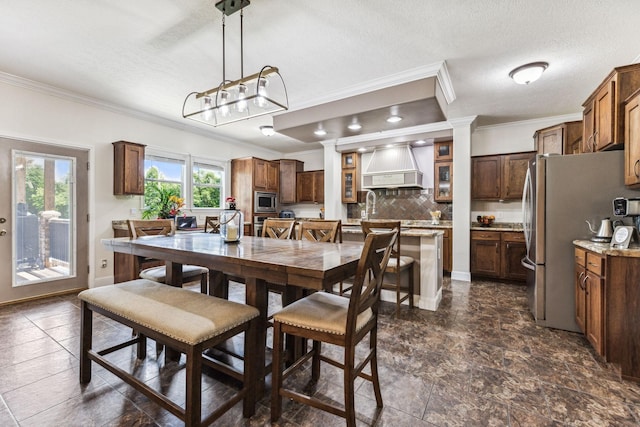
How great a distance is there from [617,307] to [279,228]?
8.91 feet

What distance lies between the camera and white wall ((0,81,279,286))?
337cm

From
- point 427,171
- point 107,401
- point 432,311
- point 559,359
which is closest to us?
point 107,401

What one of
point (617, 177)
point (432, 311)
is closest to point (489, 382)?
point (432, 311)

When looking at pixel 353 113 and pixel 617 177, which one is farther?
pixel 353 113

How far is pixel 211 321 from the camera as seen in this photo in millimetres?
1380

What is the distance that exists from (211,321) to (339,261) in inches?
26.9

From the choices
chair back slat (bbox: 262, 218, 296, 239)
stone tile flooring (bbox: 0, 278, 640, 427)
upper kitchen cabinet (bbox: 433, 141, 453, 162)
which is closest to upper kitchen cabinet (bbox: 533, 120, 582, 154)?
upper kitchen cabinet (bbox: 433, 141, 453, 162)

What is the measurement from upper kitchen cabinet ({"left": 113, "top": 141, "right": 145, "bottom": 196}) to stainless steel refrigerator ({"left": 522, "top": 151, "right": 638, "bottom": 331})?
16.4ft

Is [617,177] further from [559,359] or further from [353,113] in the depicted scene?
[353,113]

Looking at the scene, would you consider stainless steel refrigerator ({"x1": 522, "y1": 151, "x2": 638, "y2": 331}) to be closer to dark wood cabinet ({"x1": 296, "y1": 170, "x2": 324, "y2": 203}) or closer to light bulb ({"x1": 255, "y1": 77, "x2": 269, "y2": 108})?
light bulb ({"x1": 255, "y1": 77, "x2": 269, "y2": 108})

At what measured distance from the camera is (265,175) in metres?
6.29

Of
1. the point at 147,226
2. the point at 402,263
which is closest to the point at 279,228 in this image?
the point at 147,226

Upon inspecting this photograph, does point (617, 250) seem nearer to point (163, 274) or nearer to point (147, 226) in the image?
point (163, 274)

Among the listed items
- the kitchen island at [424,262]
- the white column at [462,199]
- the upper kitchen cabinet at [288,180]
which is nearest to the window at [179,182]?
the upper kitchen cabinet at [288,180]
